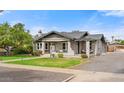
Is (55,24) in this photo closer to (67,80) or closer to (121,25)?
(121,25)

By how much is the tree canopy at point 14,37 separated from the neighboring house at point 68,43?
1.81 metres

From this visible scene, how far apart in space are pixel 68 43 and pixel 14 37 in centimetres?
645

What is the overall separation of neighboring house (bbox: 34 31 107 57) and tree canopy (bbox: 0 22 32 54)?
181 cm

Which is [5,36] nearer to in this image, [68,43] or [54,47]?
[54,47]

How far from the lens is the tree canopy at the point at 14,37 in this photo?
1123 inches

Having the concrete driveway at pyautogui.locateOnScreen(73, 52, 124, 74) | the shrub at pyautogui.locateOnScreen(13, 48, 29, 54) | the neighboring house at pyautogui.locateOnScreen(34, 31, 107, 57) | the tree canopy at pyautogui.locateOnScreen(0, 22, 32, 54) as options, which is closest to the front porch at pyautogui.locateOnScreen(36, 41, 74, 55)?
the neighboring house at pyautogui.locateOnScreen(34, 31, 107, 57)

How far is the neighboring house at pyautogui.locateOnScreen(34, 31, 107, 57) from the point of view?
95.5 feet

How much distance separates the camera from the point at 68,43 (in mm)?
30484

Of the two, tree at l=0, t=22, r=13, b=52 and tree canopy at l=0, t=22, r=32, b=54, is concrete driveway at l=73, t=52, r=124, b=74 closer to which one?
tree canopy at l=0, t=22, r=32, b=54

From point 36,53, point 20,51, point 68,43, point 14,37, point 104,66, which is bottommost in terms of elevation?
point 104,66

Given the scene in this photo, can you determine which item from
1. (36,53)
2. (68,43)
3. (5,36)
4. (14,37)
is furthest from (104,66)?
(5,36)

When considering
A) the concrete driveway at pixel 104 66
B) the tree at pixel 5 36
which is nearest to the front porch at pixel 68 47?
the tree at pixel 5 36
